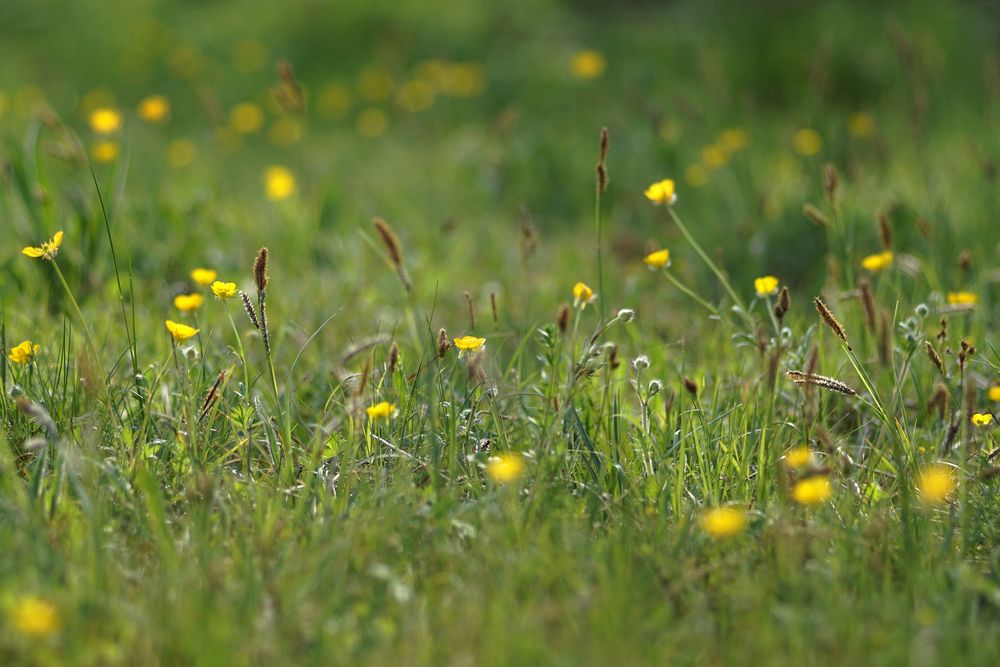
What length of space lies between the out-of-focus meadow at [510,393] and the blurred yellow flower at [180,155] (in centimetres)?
3

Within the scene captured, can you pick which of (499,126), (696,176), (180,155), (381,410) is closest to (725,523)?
(381,410)

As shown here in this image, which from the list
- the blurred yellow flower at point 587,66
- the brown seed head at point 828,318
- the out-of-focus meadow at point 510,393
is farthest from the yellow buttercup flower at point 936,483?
the blurred yellow flower at point 587,66

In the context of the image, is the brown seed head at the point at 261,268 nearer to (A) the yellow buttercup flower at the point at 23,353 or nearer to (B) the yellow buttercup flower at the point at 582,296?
(A) the yellow buttercup flower at the point at 23,353

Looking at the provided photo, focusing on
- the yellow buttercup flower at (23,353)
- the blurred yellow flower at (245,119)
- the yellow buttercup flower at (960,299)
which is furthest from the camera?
the blurred yellow flower at (245,119)

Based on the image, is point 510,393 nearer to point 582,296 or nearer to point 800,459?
point 582,296

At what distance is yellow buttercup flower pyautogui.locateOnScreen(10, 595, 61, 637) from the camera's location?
1.31 meters

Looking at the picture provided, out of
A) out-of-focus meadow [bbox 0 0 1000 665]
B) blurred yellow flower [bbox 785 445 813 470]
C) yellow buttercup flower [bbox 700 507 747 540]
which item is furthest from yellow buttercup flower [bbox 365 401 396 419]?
blurred yellow flower [bbox 785 445 813 470]

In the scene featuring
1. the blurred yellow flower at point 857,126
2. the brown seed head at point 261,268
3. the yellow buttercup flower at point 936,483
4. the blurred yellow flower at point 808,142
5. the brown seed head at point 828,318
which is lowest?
the yellow buttercup flower at point 936,483

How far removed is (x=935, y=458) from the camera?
1.99 metres

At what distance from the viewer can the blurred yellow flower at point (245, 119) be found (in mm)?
4767

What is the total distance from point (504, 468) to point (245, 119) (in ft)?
11.7

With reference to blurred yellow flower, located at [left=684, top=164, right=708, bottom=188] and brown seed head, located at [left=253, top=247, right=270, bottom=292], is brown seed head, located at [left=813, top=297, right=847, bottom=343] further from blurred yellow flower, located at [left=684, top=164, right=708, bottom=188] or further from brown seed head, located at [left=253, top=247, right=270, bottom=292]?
blurred yellow flower, located at [left=684, top=164, right=708, bottom=188]

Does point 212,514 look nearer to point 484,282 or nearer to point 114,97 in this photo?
point 484,282

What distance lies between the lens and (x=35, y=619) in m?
1.31
